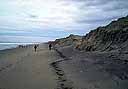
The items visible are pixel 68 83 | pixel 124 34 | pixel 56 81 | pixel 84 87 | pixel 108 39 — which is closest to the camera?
pixel 84 87

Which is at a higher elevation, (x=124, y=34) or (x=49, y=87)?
(x=124, y=34)

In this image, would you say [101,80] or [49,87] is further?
[101,80]

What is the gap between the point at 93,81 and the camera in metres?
12.5

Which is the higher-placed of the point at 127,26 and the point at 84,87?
the point at 127,26

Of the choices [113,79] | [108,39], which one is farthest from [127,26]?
[113,79]

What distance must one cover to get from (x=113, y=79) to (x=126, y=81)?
35.2 inches

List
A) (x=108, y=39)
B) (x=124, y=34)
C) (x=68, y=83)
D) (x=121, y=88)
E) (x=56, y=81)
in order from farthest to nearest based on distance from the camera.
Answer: (x=108, y=39) → (x=124, y=34) → (x=56, y=81) → (x=68, y=83) → (x=121, y=88)

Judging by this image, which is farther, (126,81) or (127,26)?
(127,26)

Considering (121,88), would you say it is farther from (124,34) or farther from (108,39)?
(108,39)

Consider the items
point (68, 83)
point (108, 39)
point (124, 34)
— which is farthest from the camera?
point (108, 39)

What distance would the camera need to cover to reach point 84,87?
1120cm

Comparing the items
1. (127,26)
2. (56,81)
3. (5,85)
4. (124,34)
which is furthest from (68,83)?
(127,26)

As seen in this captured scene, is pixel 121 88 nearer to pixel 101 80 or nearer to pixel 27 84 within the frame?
pixel 101 80

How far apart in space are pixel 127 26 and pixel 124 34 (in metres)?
3.80
